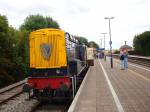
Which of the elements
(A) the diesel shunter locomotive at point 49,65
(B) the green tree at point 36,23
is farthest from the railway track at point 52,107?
(B) the green tree at point 36,23

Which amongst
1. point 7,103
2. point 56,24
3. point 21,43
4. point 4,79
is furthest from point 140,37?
point 7,103

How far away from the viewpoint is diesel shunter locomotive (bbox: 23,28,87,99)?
59.9ft

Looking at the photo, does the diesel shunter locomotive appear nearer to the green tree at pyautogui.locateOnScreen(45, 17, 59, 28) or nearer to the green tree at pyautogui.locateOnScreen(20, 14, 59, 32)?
the green tree at pyautogui.locateOnScreen(20, 14, 59, 32)

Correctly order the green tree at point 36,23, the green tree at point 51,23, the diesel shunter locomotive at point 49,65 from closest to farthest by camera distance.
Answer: the diesel shunter locomotive at point 49,65
the green tree at point 36,23
the green tree at point 51,23

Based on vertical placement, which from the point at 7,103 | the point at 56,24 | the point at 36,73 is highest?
the point at 56,24

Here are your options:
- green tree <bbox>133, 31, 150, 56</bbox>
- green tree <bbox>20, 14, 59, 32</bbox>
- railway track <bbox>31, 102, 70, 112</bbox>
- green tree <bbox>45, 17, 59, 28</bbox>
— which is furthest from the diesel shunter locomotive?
green tree <bbox>133, 31, 150, 56</bbox>

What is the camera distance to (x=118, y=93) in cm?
1783

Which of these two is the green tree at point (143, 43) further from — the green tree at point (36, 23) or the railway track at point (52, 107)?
the railway track at point (52, 107)

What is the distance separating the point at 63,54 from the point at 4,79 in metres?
17.3

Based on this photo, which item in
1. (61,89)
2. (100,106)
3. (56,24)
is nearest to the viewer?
(100,106)

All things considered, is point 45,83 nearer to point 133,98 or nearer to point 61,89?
point 61,89

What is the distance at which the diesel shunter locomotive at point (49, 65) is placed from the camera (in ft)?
59.9

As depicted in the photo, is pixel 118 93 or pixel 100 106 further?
pixel 118 93

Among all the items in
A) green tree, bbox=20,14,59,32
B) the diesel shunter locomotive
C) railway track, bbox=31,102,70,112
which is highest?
green tree, bbox=20,14,59,32
